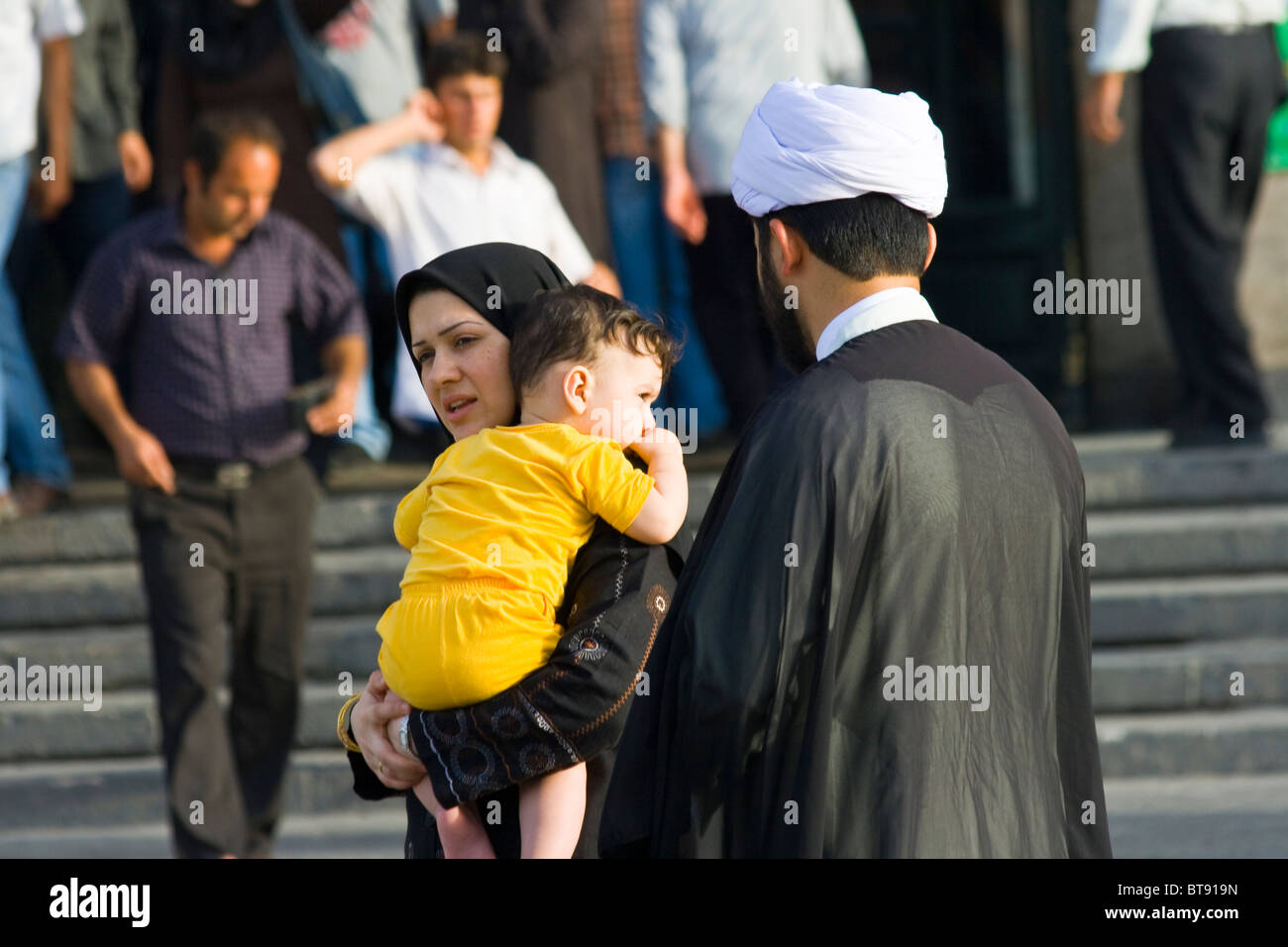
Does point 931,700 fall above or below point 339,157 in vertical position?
below

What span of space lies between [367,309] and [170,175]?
1.05m

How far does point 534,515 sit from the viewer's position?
2.72m

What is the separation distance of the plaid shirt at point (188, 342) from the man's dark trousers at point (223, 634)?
0.12 metres

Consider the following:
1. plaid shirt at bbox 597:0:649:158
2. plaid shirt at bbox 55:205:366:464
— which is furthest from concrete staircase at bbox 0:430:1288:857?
plaid shirt at bbox 597:0:649:158

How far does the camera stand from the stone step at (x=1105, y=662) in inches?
262

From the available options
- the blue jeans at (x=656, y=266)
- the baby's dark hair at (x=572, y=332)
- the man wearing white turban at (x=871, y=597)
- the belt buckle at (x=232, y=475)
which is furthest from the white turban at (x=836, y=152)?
the blue jeans at (x=656, y=266)

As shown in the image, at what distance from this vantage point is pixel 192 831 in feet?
19.0

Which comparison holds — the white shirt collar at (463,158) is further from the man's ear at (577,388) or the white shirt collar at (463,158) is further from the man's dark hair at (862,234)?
the man's dark hair at (862,234)

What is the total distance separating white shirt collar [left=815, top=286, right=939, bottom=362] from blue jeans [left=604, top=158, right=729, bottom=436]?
5.58 m

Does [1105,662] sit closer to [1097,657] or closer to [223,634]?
[1097,657]
